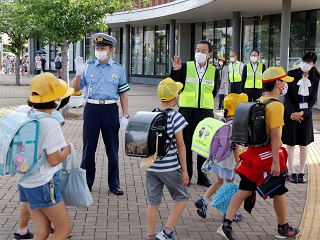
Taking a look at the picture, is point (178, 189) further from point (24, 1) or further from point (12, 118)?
point (24, 1)

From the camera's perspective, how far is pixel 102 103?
7027mm

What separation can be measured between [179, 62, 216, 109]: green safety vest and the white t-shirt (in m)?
3.61

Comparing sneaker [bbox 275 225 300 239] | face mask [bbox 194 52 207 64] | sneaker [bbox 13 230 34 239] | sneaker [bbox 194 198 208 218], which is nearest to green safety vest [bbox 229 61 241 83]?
face mask [bbox 194 52 207 64]

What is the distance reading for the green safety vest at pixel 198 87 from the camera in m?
7.56

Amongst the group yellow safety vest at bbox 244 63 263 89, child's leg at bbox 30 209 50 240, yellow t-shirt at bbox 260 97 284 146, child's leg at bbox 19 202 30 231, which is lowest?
child's leg at bbox 19 202 30 231

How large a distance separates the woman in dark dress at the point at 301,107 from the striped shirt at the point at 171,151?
3327mm

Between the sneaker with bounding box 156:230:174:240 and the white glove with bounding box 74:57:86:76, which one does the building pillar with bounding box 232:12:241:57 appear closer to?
the white glove with bounding box 74:57:86:76

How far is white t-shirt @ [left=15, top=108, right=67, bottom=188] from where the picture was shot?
4.09 meters

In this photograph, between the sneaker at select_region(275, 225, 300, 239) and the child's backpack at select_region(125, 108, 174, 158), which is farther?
the sneaker at select_region(275, 225, 300, 239)

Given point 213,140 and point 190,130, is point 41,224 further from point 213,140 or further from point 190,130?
point 190,130

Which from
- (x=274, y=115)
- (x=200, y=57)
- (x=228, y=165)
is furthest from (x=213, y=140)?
(x=200, y=57)

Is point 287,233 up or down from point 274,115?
down

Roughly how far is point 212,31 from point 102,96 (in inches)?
905

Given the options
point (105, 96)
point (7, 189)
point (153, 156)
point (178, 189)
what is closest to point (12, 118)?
point (153, 156)
